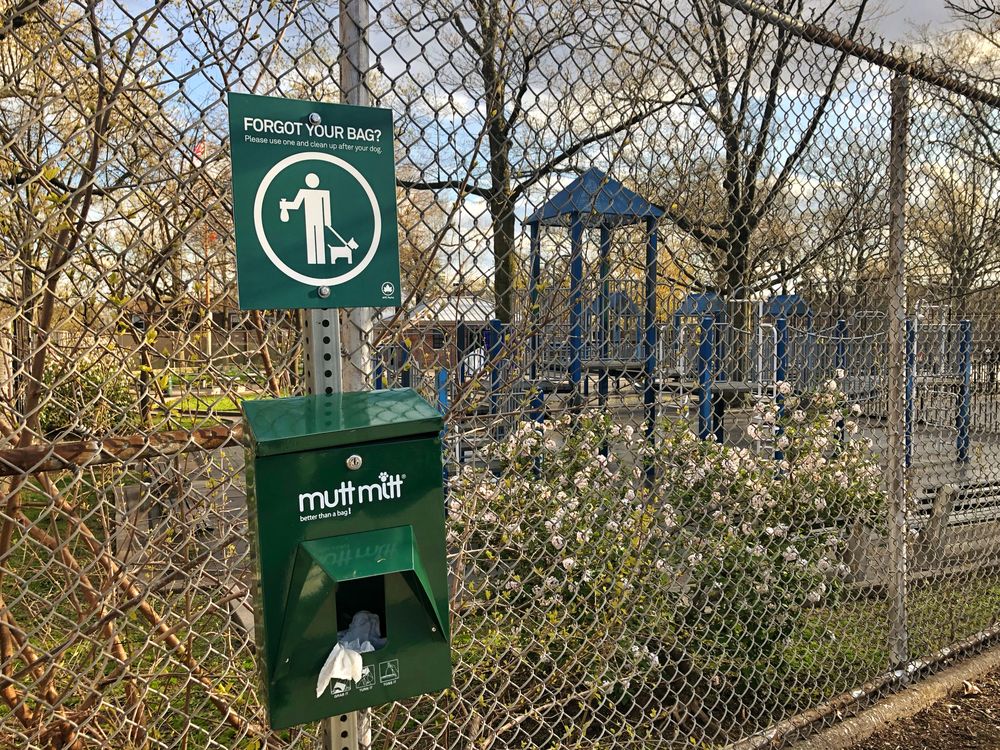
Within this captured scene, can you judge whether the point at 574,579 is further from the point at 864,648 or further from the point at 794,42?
the point at 794,42

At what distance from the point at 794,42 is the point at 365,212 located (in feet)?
7.85

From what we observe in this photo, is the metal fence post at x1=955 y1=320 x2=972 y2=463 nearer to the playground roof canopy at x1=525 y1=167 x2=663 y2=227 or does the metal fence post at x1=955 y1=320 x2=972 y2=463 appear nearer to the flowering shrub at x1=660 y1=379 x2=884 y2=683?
the flowering shrub at x1=660 y1=379 x2=884 y2=683

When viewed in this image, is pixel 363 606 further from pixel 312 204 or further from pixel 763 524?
pixel 763 524

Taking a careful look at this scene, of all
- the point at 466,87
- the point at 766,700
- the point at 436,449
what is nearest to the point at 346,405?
the point at 436,449

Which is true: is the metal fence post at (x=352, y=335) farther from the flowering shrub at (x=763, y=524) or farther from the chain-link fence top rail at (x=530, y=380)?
the flowering shrub at (x=763, y=524)

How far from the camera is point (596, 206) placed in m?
2.66

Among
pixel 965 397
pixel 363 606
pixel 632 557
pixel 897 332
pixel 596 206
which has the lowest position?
pixel 632 557

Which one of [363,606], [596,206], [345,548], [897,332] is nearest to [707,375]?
[897,332]

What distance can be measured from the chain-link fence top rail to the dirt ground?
21 cm

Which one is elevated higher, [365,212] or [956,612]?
[365,212]

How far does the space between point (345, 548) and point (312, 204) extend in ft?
2.30

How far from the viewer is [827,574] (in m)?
3.81

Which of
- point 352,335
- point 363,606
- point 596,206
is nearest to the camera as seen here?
point 363,606

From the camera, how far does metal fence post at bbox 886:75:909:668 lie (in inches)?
137
